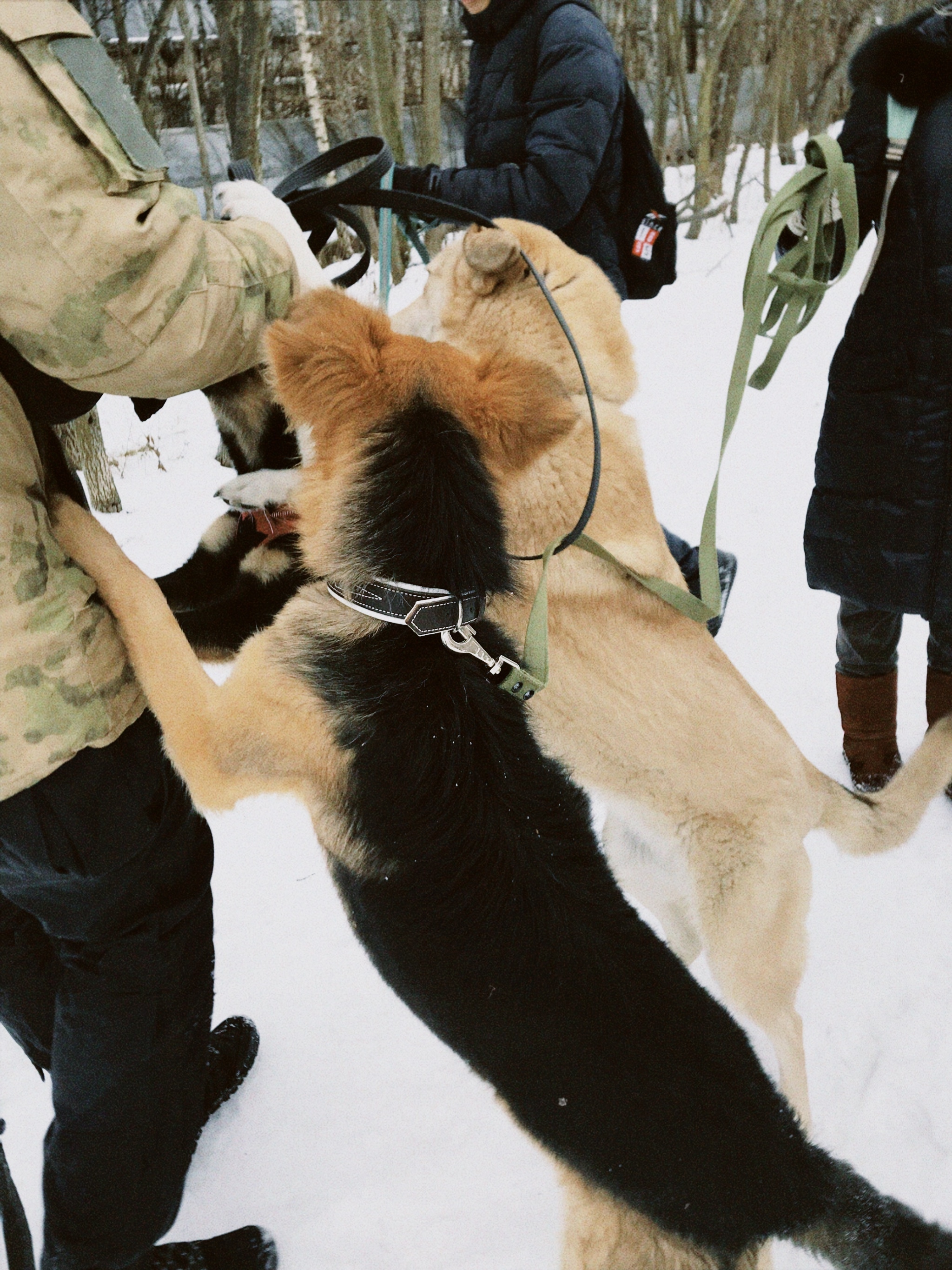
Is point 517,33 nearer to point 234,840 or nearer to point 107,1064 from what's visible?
point 234,840

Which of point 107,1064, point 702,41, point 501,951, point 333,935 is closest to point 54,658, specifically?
point 107,1064

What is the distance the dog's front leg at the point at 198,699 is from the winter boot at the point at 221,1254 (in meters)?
1.19

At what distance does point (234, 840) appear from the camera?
3432 millimetres

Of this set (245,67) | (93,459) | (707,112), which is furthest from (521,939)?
(707,112)

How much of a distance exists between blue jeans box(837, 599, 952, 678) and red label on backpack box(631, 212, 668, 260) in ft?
5.25

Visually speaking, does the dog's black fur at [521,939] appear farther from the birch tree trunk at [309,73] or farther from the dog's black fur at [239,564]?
the birch tree trunk at [309,73]

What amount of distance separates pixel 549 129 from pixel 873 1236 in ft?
10.8

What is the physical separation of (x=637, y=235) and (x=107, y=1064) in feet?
10.8

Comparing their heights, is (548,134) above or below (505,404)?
above

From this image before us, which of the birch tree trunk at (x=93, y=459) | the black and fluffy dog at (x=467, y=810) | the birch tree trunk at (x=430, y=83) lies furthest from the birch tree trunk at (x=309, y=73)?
the black and fluffy dog at (x=467, y=810)

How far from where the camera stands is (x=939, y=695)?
11.1 ft

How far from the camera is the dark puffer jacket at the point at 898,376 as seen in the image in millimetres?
2543

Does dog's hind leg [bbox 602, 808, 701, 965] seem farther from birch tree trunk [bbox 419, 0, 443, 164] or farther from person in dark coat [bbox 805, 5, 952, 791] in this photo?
birch tree trunk [bbox 419, 0, 443, 164]

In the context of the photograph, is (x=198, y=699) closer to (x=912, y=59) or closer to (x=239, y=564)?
(x=239, y=564)
